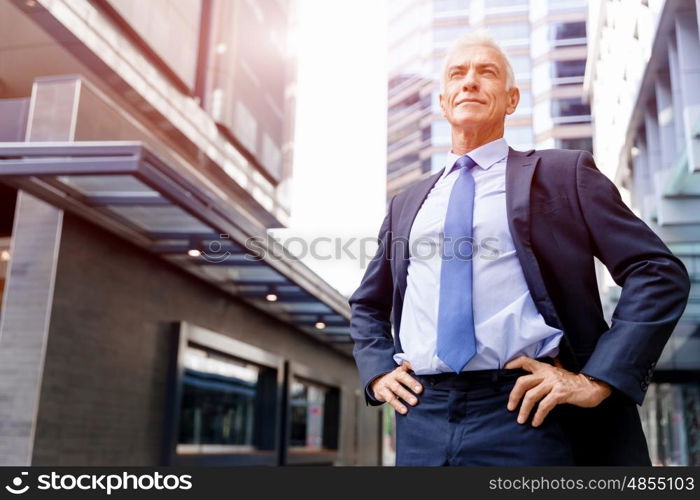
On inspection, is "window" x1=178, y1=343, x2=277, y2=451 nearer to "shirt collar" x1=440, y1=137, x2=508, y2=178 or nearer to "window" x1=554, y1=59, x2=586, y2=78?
"window" x1=554, y1=59, x2=586, y2=78

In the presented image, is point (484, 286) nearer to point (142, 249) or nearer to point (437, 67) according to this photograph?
point (437, 67)

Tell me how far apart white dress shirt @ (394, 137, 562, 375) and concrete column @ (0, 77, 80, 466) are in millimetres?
6893

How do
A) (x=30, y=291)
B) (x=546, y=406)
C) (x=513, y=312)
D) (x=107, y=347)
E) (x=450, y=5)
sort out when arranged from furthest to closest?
1. (x=107, y=347)
2. (x=30, y=291)
3. (x=450, y=5)
4. (x=513, y=312)
5. (x=546, y=406)

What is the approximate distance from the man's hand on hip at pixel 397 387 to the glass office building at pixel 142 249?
5686 millimetres

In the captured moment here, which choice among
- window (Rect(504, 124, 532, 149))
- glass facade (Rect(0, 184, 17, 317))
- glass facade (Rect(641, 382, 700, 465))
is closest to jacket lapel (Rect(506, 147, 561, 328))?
window (Rect(504, 124, 532, 149))

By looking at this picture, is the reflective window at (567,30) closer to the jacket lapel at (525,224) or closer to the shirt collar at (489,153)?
the shirt collar at (489,153)

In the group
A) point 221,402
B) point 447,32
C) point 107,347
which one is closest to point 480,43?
point 447,32

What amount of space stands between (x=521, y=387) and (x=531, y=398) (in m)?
0.03

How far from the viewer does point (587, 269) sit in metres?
1.46

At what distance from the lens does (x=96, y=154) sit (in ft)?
22.5

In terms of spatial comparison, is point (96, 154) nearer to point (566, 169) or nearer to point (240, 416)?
point (566, 169)

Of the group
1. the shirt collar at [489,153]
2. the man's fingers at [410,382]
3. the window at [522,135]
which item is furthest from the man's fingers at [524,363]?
the window at [522,135]

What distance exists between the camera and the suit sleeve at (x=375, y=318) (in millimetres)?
1614

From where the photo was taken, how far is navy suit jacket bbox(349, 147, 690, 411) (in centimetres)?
133
